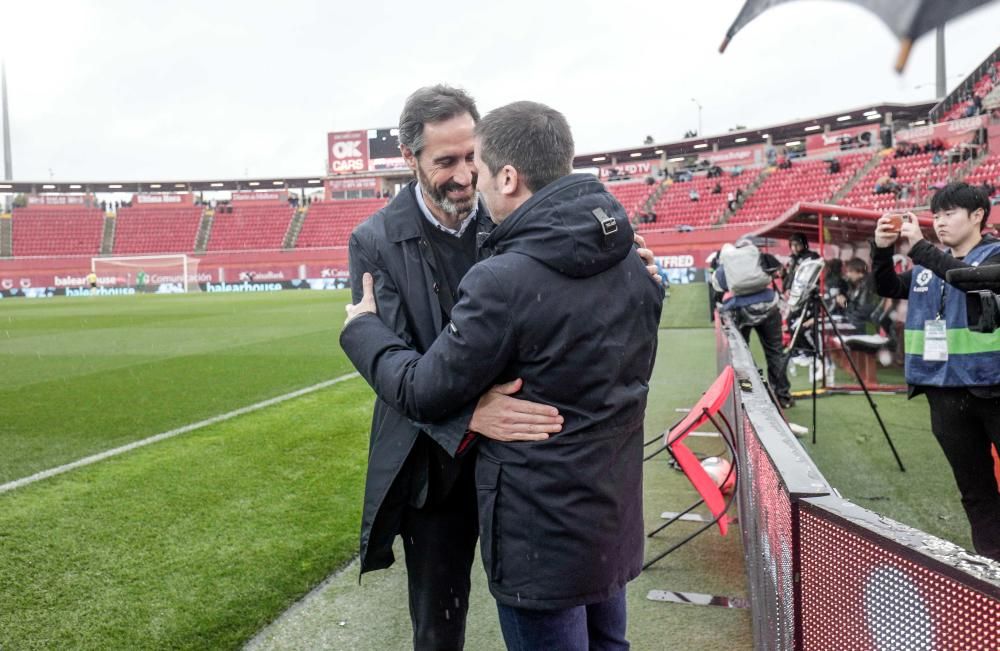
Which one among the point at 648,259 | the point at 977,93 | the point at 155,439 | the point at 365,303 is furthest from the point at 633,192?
the point at 365,303

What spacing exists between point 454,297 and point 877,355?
25.9ft

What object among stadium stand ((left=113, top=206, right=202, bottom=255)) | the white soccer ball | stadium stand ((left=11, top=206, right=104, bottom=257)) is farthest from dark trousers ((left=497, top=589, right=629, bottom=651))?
stadium stand ((left=11, top=206, right=104, bottom=257))

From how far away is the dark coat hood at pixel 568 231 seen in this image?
4.97 ft

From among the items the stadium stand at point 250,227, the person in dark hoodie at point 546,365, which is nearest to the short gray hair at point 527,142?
the person in dark hoodie at point 546,365

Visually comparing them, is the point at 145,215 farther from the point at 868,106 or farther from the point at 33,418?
the point at 33,418

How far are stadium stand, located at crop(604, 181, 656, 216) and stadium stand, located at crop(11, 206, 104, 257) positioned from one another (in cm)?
3773

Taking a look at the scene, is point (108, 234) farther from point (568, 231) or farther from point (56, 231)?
point (568, 231)

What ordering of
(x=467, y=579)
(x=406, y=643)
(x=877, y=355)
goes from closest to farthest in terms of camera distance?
(x=467, y=579), (x=406, y=643), (x=877, y=355)

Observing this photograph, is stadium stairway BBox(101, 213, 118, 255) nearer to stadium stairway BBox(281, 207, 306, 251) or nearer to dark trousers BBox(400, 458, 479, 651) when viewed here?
stadium stairway BBox(281, 207, 306, 251)

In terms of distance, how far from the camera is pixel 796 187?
4159cm

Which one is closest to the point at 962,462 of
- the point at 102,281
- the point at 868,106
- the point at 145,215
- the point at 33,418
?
the point at 33,418

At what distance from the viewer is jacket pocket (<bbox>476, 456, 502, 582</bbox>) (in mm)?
1616

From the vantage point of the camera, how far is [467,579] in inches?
86.7

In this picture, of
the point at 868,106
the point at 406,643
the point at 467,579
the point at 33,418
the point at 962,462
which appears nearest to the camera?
the point at 467,579
